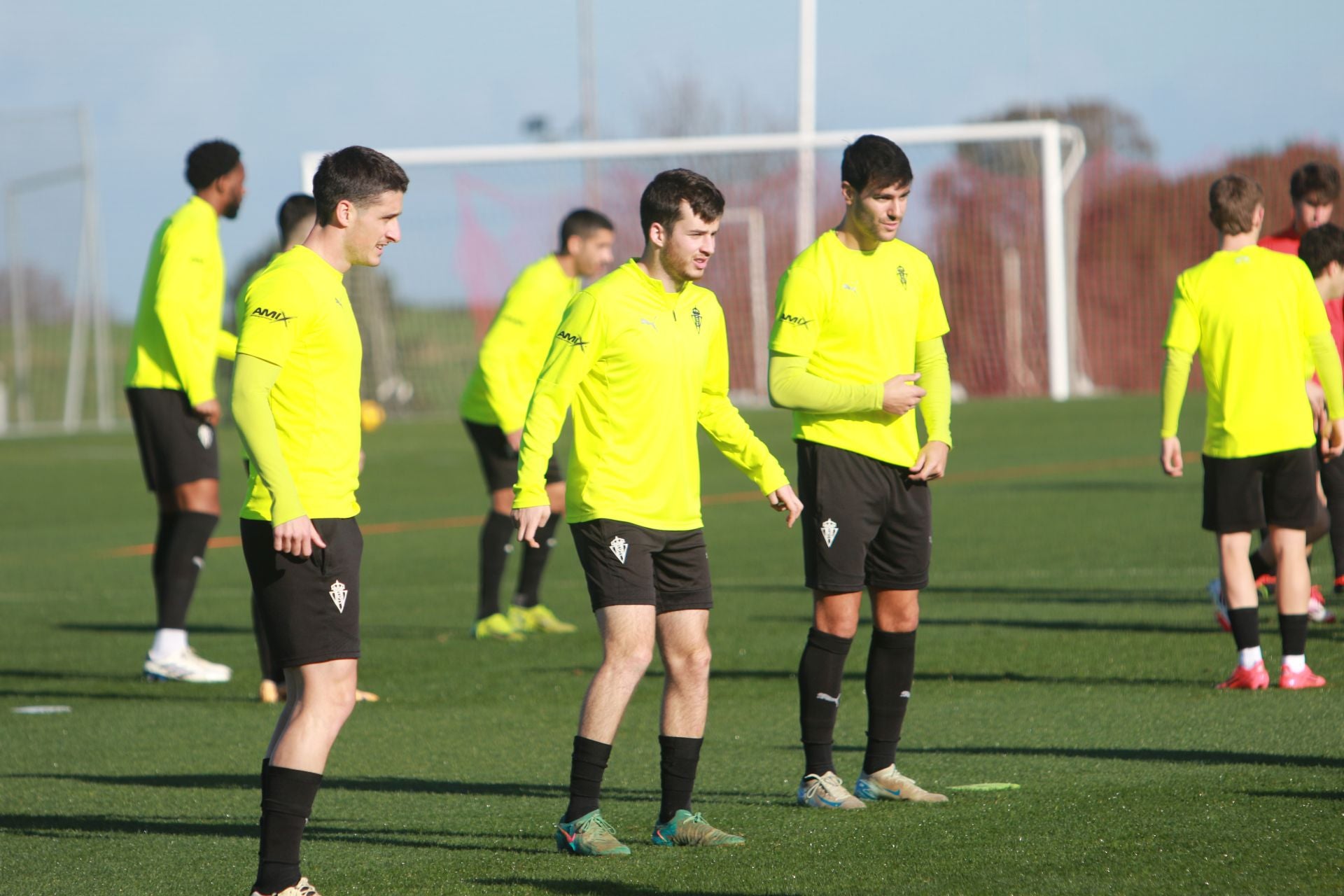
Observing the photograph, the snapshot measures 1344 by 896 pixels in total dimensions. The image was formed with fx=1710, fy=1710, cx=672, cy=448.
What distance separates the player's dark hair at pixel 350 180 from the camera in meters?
4.62

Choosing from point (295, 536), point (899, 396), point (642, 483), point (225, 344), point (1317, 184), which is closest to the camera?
point (295, 536)

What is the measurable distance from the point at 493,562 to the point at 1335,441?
478cm

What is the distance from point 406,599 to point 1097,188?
1098 inches

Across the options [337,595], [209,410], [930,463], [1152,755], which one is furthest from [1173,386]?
[209,410]

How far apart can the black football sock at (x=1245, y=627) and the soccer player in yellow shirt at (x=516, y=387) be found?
380 centimetres

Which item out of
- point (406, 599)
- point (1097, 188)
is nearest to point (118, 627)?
point (406, 599)

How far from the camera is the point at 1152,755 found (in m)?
6.23

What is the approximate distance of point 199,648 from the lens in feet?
33.3

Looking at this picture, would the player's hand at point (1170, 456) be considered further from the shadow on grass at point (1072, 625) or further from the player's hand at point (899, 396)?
the player's hand at point (899, 396)

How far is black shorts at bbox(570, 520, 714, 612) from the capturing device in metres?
5.10

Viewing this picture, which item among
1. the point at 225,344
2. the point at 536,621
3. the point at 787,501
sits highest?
the point at 225,344

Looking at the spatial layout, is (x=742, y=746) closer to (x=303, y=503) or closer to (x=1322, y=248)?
(x=303, y=503)

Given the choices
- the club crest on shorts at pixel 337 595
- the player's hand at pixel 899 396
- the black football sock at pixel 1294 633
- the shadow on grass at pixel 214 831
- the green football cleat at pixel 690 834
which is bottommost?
the shadow on grass at pixel 214 831

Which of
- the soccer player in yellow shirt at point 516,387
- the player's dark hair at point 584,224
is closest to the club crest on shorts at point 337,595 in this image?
the soccer player in yellow shirt at point 516,387
